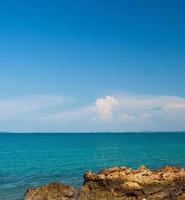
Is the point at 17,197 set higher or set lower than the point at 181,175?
lower

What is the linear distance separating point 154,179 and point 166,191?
1.61 metres

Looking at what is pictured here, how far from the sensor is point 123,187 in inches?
1421

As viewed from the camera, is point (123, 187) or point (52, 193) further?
point (52, 193)

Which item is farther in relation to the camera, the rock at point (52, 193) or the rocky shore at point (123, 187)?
the rock at point (52, 193)

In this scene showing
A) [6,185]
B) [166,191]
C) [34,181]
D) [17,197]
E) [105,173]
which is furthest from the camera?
[34,181]

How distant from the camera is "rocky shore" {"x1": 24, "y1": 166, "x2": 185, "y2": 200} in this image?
1388 inches

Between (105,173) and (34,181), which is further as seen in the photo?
(34,181)

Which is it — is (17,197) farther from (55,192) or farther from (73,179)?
(73,179)

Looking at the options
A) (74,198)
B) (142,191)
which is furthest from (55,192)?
(142,191)

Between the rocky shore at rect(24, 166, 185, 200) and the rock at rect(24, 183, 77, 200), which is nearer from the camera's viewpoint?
the rocky shore at rect(24, 166, 185, 200)

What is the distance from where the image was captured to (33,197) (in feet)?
121

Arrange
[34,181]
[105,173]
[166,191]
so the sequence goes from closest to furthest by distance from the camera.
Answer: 1. [166,191]
2. [105,173]
3. [34,181]

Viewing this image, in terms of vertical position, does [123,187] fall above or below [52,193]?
above

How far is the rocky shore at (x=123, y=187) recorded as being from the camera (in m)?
35.2
